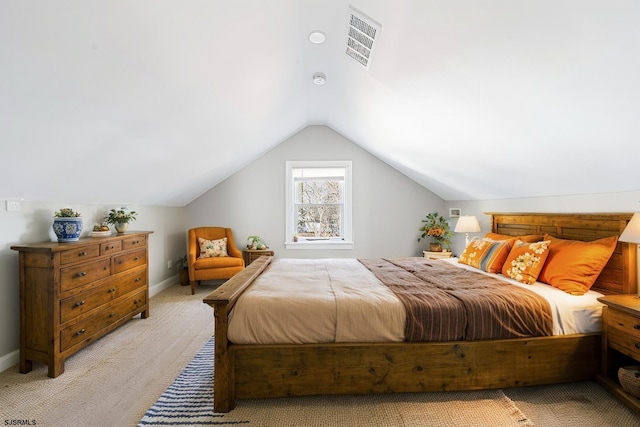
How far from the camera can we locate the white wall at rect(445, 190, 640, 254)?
2266 millimetres

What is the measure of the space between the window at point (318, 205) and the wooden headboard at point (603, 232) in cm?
277

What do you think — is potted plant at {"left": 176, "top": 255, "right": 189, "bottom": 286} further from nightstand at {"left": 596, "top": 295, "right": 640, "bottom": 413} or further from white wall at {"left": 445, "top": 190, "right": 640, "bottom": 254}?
nightstand at {"left": 596, "top": 295, "right": 640, "bottom": 413}

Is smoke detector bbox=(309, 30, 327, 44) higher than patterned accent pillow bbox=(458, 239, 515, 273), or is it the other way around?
smoke detector bbox=(309, 30, 327, 44)

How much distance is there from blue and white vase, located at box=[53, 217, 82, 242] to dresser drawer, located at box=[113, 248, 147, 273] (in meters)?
0.45

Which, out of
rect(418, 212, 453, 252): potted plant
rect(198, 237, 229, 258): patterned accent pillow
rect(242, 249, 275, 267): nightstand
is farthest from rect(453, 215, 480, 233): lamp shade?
rect(198, 237, 229, 258): patterned accent pillow

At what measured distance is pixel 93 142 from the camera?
226 cm

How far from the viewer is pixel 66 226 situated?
8.30 feet

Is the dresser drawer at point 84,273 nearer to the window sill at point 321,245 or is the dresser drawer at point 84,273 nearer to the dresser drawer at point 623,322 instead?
the window sill at point 321,245

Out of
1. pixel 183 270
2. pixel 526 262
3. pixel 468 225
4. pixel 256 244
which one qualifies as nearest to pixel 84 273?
pixel 183 270

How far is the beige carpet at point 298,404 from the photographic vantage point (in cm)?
179

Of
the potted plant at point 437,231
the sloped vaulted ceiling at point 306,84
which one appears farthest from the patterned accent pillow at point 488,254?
the potted plant at point 437,231

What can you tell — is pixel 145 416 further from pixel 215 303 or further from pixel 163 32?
pixel 163 32

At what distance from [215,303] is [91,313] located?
5.01 ft

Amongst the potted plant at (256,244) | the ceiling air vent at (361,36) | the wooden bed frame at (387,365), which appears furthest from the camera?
the potted plant at (256,244)
